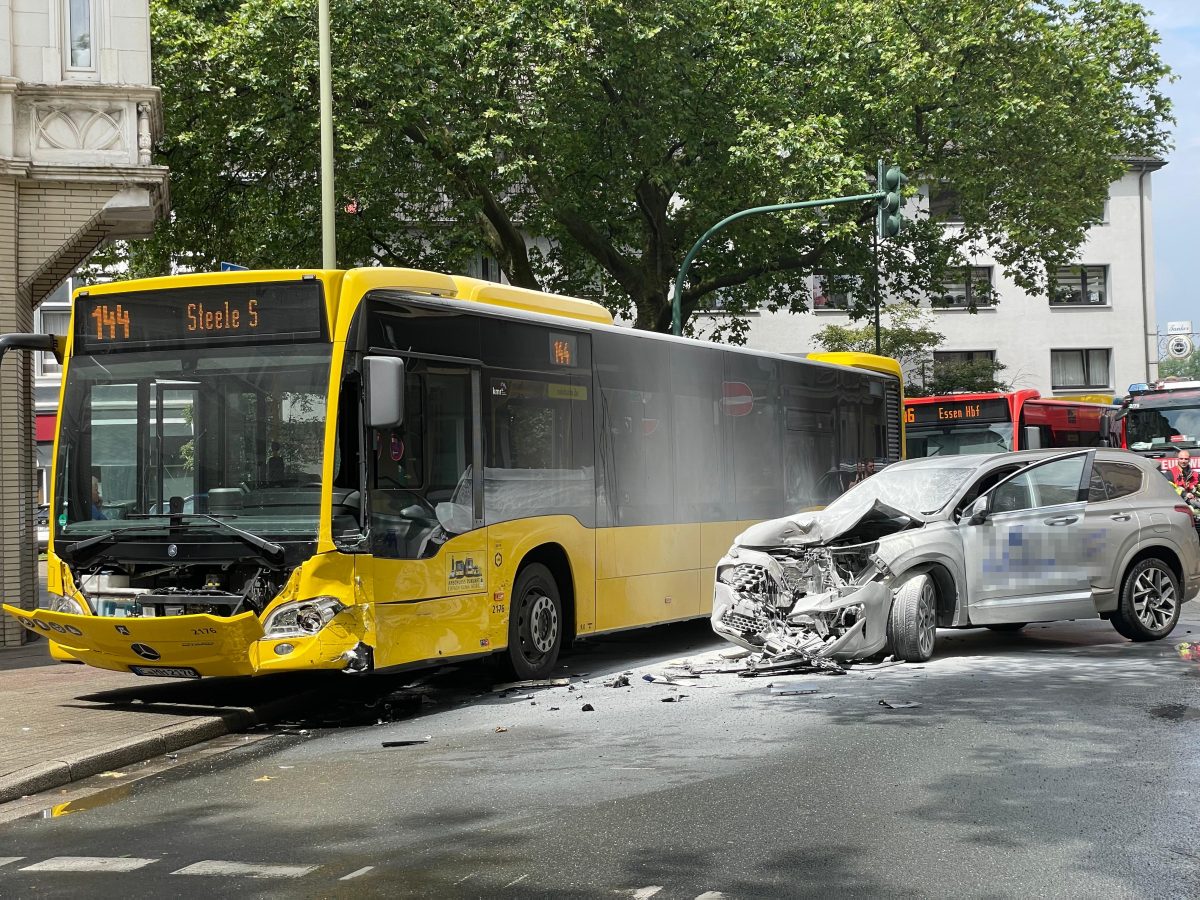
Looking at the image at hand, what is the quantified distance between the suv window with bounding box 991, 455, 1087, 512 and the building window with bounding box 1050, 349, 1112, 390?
153 feet

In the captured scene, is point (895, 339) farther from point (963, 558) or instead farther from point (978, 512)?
point (963, 558)

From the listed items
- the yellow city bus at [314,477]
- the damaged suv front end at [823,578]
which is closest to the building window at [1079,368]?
the damaged suv front end at [823,578]

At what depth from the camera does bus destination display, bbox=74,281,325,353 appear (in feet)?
31.0

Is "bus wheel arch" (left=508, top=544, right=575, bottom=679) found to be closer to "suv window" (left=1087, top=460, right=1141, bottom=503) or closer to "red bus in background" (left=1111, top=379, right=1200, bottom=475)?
"suv window" (left=1087, top=460, right=1141, bottom=503)

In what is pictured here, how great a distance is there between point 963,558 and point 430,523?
444 centimetres

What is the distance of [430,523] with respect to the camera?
983 cm

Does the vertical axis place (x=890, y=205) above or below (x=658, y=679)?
above

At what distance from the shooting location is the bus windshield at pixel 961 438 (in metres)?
28.3

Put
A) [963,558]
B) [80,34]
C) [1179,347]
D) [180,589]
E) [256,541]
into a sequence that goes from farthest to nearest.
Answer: [1179,347]
[80,34]
[963,558]
[180,589]
[256,541]

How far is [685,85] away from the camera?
24.9 metres

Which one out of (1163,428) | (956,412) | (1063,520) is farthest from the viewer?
(956,412)

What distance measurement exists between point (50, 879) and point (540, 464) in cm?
602

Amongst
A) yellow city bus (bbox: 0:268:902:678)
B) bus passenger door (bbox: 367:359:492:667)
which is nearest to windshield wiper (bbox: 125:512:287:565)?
yellow city bus (bbox: 0:268:902:678)

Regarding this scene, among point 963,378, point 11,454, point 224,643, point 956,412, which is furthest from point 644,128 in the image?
point 963,378
